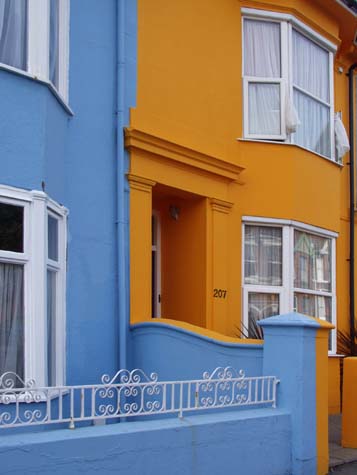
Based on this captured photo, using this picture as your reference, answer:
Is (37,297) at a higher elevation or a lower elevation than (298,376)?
higher

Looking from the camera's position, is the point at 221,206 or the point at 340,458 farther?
the point at 221,206

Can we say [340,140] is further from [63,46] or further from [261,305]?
[63,46]

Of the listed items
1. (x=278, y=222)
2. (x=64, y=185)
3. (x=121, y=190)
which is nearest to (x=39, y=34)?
(x=64, y=185)

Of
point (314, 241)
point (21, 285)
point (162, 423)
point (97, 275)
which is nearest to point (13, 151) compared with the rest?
point (21, 285)

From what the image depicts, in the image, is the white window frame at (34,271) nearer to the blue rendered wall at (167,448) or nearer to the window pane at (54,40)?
the blue rendered wall at (167,448)

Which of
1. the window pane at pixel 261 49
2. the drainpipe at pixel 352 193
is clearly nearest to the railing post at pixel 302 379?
the window pane at pixel 261 49

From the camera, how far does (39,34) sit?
7773mm

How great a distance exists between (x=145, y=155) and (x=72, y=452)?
188 inches

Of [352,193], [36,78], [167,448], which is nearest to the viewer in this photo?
[167,448]

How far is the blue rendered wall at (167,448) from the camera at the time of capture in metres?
5.20

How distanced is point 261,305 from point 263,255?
75 centimetres

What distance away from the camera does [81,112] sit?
28.3 feet

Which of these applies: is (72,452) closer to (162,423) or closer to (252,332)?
(162,423)

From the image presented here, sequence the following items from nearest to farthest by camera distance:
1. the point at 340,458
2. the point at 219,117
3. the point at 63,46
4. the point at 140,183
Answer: the point at 340,458 → the point at 63,46 → the point at 140,183 → the point at 219,117
